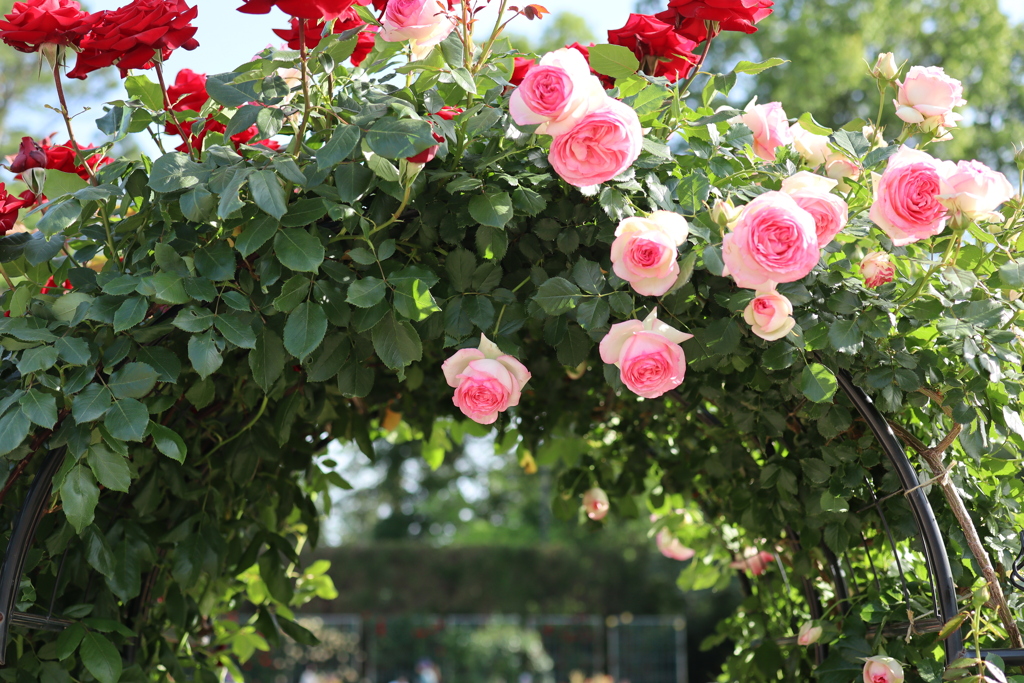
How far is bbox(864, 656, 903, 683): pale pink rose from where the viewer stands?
1280mm

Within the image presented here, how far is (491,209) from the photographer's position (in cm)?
113

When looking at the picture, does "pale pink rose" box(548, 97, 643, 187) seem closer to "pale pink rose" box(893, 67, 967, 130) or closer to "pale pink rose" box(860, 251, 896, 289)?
"pale pink rose" box(860, 251, 896, 289)

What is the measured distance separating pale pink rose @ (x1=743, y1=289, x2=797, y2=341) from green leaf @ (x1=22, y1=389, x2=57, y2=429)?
929 mm

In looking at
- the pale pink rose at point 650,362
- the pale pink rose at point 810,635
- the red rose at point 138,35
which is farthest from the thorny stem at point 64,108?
the pale pink rose at point 810,635

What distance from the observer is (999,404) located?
4.16ft

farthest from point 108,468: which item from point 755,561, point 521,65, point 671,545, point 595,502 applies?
point 671,545

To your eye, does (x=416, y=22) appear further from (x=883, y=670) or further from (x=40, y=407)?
(x=883, y=670)

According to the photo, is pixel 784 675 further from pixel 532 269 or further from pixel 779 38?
pixel 779 38

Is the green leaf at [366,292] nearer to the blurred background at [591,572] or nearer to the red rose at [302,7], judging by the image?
the red rose at [302,7]

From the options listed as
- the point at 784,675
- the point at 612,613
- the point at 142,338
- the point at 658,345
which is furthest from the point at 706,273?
the point at 612,613

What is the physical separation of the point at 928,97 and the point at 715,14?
0.39 metres

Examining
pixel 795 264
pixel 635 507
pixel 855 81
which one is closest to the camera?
pixel 795 264

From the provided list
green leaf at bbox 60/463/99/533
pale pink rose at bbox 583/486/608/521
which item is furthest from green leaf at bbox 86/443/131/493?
pale pink rose at bbox 583/486/608/521

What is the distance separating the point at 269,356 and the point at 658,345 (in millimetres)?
556
